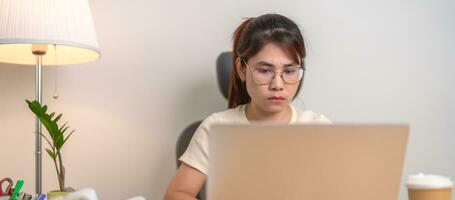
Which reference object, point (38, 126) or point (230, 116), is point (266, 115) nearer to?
point (230, 116)

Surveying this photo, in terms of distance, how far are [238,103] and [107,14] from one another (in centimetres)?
59

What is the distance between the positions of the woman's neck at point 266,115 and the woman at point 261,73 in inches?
0.4

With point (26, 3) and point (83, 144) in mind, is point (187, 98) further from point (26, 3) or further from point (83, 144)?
point (26, 3)

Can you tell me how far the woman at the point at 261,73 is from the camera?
1097 millimetres

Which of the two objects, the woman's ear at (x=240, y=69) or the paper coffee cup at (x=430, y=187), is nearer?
the paper coffee cup at (x=430, y=187)

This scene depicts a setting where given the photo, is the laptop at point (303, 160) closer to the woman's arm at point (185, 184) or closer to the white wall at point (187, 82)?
the woman's arm at point (185, 184)

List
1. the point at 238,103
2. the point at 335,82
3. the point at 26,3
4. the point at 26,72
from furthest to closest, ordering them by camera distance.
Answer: the point at 335,82 < the point at 26,72 < the point at 238,103 < the point at 26,3

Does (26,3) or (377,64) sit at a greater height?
(26,3)

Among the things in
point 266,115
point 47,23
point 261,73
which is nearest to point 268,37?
point 261,73

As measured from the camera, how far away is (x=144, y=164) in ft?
5.10

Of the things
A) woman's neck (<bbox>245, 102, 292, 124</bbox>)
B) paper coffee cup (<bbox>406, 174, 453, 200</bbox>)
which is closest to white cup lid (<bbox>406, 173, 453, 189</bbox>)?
paper coffee cup (<bbox>406, 174, 453, 200</bbox>)

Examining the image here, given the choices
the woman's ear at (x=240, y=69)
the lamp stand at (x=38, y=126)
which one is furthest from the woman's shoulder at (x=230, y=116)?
the lamp stand at (x=38, y=126)

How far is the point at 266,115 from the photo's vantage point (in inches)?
48.3

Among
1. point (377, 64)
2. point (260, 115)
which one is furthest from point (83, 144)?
point (377, 64)
